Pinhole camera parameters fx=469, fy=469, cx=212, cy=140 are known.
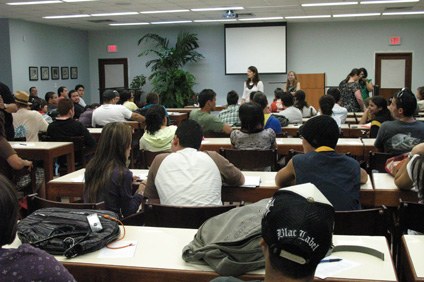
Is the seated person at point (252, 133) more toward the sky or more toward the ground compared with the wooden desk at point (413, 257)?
more toward the sky

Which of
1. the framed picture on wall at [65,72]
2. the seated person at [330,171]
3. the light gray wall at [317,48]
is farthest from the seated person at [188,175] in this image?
the framed picture on wall at [65,72]

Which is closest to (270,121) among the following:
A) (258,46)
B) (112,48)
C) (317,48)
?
(258,46)

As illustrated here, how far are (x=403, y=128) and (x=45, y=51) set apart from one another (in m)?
11.7

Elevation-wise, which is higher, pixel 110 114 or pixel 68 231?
pixel 110 114

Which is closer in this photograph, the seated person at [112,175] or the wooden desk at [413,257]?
the wooden desk at [413,257]

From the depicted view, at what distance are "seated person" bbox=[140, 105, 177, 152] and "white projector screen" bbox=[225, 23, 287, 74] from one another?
9431mm

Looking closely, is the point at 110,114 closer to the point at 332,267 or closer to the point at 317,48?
the point at 332,267

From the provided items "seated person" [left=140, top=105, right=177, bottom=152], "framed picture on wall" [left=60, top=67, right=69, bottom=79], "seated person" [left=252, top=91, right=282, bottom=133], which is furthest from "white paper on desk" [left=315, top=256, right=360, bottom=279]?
"framed picture on wall" [left=60, top=67, right=69, bottom=79]

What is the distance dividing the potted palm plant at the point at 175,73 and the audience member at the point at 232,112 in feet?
25.1

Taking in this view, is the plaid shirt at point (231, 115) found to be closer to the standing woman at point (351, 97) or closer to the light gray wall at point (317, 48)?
the standing woman at point (351, 97)

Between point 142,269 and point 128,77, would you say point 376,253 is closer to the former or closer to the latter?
point 142,269

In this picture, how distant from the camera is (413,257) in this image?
1.85 metres

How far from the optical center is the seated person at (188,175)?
110 inches

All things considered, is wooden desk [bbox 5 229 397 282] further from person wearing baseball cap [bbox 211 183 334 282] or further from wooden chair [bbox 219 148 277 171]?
wooden chair [bbox 219 148 277 171]
